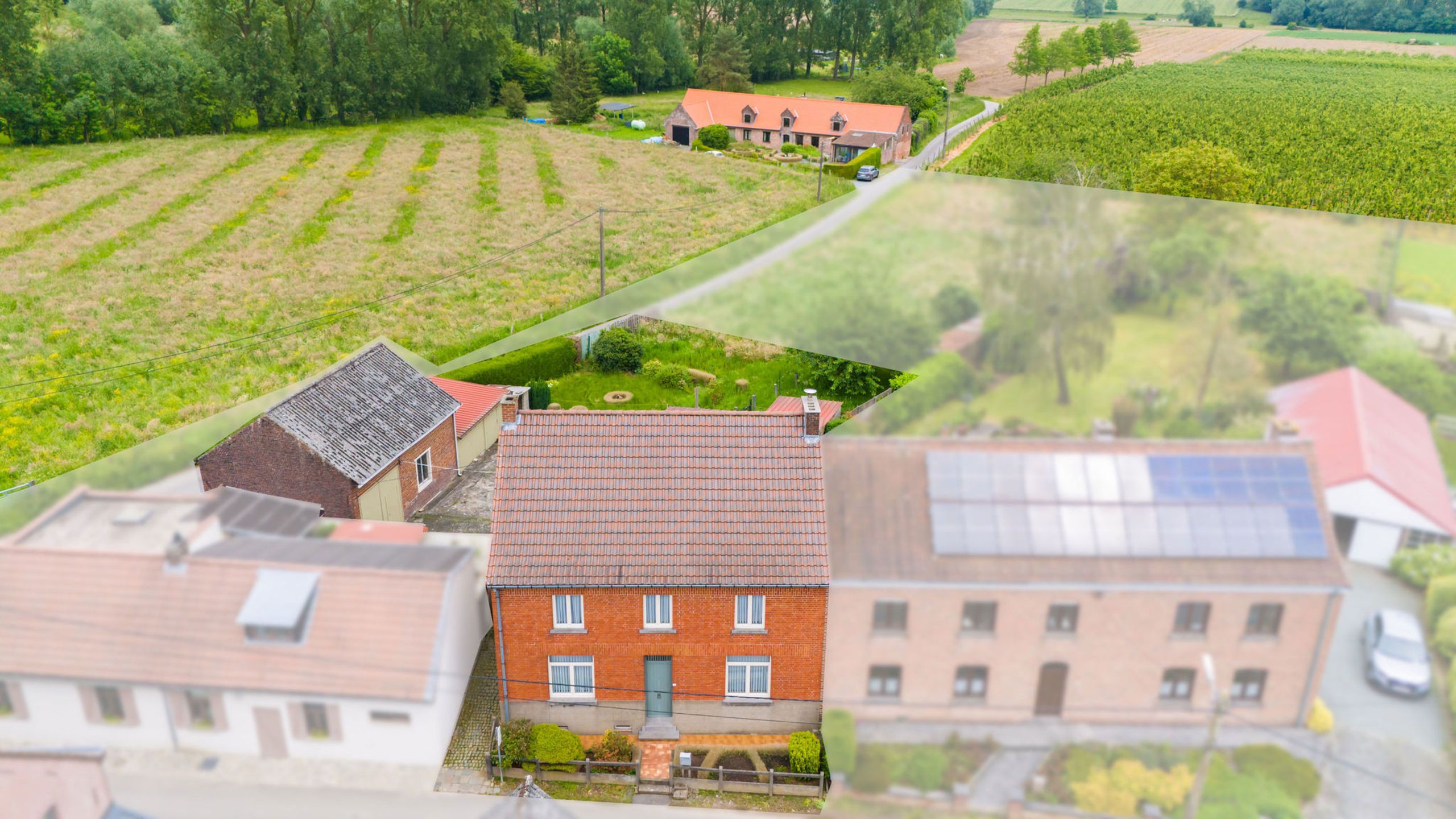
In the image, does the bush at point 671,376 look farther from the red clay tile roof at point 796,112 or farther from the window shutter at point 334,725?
the red clay tile roof at point 796,112

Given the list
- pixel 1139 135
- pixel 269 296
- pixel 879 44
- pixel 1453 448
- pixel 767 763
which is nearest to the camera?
pixel 1453 448

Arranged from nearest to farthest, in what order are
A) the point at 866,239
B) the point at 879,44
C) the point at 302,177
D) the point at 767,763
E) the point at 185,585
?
the point at 185,585 → the point at 866,239 → the point at 767,763 → the point at 302,177 → the point at 879,44

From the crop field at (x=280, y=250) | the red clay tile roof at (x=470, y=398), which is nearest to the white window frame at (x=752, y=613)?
the red clay tile roof at (x=470, y=398)

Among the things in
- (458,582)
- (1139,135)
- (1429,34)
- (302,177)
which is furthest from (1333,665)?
(1429,34)

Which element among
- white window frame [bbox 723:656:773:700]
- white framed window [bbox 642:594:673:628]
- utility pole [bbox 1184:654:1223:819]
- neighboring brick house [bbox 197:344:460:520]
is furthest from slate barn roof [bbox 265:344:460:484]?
utility pole [bbox 1184:654:1223:819]

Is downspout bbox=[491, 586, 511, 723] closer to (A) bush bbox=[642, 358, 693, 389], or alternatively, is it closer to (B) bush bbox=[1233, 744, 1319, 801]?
(B) bush bbox=[1233, 744, 1319, 801]

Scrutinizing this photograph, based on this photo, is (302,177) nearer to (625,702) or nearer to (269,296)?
(269,296)
